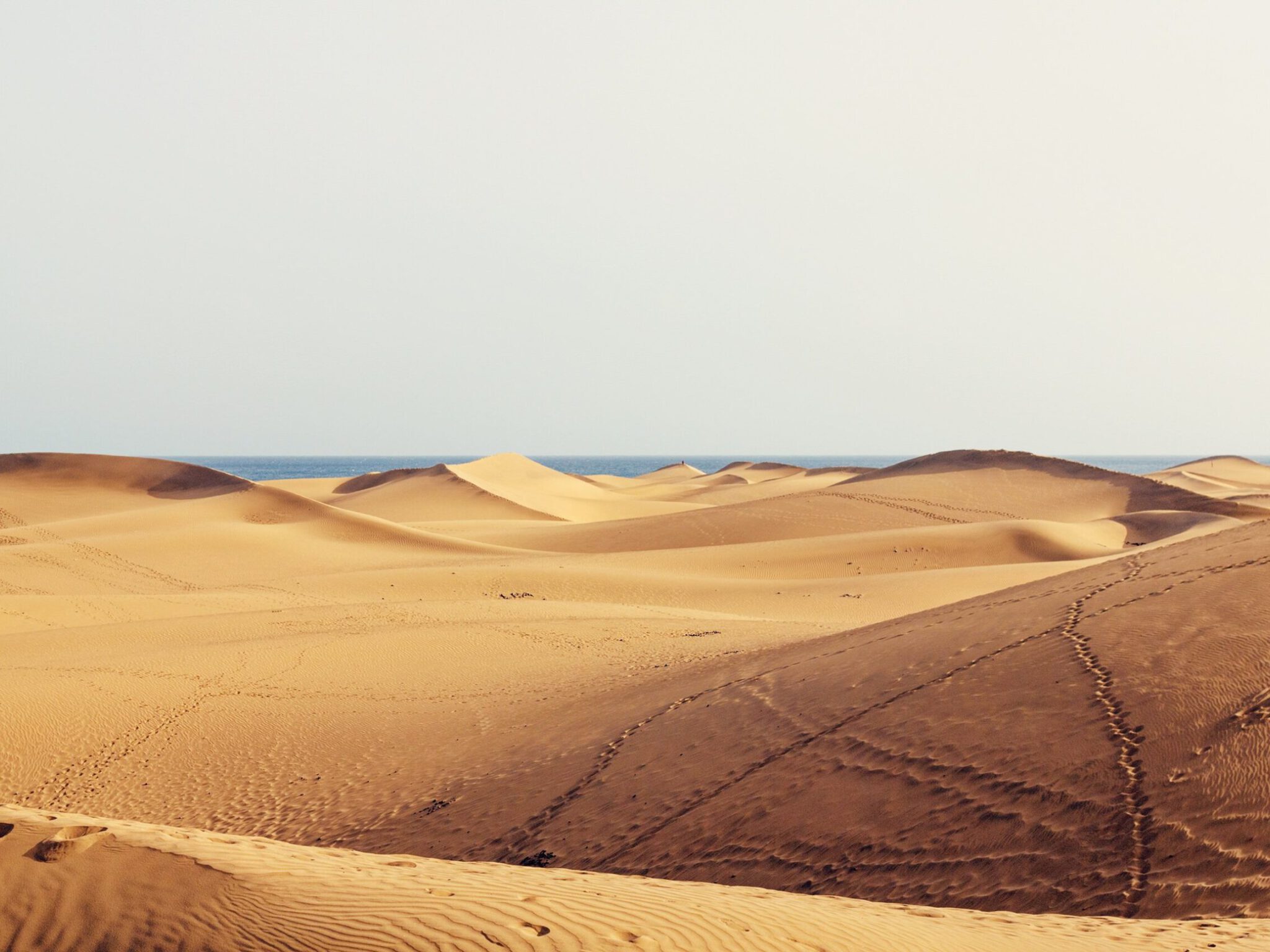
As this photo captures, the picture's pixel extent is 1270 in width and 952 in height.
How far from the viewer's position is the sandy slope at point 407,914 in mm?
3795

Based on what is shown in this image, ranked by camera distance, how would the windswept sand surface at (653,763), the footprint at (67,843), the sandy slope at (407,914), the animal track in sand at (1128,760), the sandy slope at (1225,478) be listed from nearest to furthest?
1. the sandy slope at (407,914)
2. the windswept sand surface at (653,763)
3. the footprint at (67,843)
4. the animal track in sand at (1128,760)
5. the sandy slope at (1225,478)

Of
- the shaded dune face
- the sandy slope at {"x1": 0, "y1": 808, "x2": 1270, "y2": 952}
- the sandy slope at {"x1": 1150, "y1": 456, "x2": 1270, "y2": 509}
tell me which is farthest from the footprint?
the sandy slope at {"x1": 1150, "y1": 456, "x2": 1270, "y2": 509}

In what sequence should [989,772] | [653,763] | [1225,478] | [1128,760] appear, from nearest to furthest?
[1128,760]
[989,772]
[653,763]
[1225,478]

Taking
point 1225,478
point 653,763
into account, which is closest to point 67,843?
point 653,763

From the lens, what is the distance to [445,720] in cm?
1040

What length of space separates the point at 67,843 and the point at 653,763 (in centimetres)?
433

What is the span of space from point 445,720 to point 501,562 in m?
13.9

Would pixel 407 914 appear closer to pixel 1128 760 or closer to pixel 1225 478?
pixel 1128 760

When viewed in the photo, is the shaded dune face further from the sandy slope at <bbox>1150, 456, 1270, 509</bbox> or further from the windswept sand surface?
the sandy slope at <bbox>1150, 456, 1270, 509</bbox>

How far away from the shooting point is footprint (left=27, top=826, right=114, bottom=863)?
443cm

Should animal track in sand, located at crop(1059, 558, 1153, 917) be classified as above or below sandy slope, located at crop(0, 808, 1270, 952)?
above

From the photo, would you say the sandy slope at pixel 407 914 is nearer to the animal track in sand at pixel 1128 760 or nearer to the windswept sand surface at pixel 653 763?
the windswept sand surface at pixel 653 763

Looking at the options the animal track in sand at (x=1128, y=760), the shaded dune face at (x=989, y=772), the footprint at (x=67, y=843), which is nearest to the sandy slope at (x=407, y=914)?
the footprint at (x=67, y=843)

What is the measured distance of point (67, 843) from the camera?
4.51 metres
